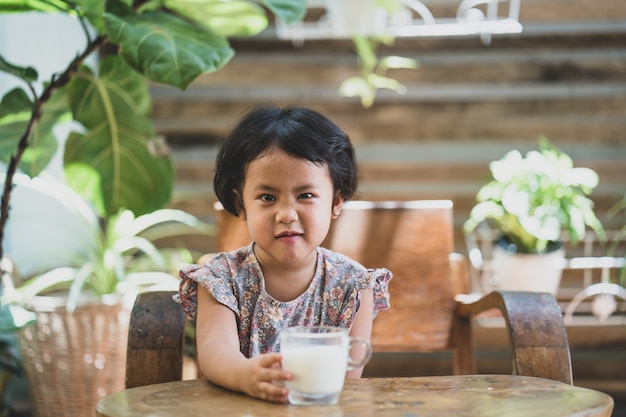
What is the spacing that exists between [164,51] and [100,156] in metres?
0.62

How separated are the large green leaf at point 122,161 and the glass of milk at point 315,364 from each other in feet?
4.22

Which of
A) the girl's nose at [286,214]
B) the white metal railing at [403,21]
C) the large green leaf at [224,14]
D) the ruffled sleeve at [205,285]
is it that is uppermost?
the white metal railing at [403,21]

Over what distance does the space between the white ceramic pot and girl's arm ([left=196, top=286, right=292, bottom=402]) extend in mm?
1424

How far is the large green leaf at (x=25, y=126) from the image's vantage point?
7.08ft

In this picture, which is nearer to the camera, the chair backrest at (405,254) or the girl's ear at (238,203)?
the girl's ear at (238,203)

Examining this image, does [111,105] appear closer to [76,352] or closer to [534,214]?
[76,352]

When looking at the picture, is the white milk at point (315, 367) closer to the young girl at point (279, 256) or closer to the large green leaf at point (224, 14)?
the young girl at point (279, 256)

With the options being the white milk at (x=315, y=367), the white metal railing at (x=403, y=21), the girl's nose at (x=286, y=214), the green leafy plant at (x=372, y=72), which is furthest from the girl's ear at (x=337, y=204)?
the green leafy plant at (x=372, y=72)

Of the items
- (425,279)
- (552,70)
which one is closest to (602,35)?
(552,70)

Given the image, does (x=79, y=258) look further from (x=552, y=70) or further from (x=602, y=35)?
(x=602, y=35)

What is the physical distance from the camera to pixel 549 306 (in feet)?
5.27

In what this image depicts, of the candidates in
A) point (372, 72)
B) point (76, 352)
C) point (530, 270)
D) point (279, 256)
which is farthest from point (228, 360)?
point (372, 72)

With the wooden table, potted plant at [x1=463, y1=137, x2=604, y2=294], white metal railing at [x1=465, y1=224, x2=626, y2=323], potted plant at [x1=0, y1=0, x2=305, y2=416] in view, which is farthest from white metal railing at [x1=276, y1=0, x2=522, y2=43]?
the wooden table

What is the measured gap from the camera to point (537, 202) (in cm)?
275
